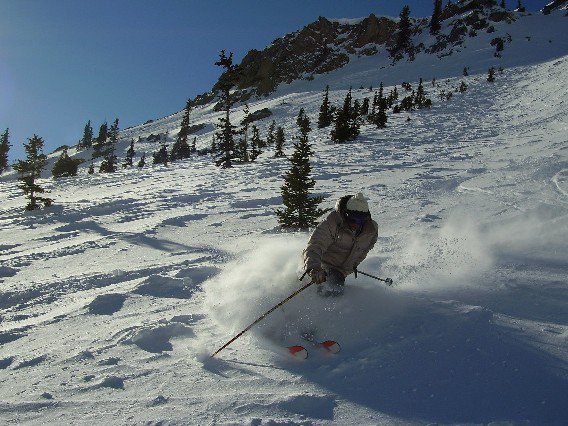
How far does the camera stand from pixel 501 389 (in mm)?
3629

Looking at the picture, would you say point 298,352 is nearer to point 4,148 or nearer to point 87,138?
point 4,148

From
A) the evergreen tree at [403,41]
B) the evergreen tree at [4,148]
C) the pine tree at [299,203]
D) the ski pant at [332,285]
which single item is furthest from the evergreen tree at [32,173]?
the evergreen tree at [403,41]

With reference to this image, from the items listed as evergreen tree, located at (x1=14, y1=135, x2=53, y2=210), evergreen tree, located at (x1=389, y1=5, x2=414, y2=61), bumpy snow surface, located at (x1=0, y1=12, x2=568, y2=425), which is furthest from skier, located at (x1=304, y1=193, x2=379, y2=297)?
evergreen tree, located at (x1=389, y1=5, x2=414, y2=61)

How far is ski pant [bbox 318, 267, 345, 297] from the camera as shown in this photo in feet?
18.5

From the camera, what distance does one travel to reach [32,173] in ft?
74.7

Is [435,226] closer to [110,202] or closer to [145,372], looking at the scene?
[145,372]

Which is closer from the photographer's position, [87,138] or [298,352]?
[298,352]

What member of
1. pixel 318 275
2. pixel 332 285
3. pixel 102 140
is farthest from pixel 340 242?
pixel 102 140

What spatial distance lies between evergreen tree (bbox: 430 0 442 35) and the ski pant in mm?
106642

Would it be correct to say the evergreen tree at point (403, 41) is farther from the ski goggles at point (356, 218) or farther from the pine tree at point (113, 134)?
the ski goggles at point (356, 218)

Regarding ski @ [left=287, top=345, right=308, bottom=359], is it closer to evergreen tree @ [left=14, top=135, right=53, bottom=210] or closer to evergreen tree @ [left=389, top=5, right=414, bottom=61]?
evergreen tree @ [left=14, top=135, right=53, bottom=210]

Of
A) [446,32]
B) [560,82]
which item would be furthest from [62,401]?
[446,32]

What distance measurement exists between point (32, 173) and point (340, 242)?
75.4 ft

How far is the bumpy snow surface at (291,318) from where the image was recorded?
3.70 meters
